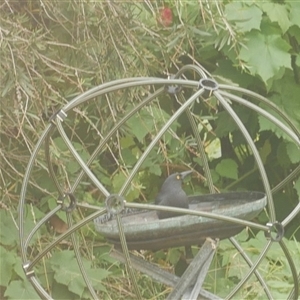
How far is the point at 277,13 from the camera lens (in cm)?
197

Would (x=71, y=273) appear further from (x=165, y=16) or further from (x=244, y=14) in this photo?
(x=244, y=14)

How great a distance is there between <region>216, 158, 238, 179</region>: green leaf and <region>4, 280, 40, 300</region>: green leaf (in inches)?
27.9

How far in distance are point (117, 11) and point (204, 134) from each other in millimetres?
763

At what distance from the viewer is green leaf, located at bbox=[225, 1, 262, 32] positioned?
74.4 inches

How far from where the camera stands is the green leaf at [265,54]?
1919mm

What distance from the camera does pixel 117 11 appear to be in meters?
1.60

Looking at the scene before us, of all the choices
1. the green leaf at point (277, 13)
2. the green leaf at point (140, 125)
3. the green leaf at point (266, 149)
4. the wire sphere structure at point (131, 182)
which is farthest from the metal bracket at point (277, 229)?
the green leaf at point (266, 149)

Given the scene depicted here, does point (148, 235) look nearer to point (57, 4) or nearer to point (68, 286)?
point (57, 4)

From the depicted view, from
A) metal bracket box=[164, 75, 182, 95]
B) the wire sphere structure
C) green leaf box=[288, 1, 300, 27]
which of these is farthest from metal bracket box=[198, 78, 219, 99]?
green leaf box=[288, 1, 300, 27]

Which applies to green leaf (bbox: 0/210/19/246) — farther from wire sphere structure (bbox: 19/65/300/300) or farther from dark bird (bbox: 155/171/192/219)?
dark bird (bbox: 155/171/192/219)

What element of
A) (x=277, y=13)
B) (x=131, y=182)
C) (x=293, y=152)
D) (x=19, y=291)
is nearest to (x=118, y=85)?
(x=131, y=182)

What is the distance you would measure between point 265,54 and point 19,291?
830mm

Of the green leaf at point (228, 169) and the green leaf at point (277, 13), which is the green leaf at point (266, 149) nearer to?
the green leaf at point (228, 169)

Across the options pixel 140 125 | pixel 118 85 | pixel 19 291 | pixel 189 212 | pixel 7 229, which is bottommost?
pixel 19 291
